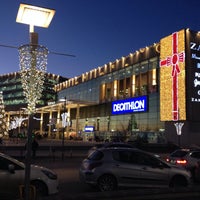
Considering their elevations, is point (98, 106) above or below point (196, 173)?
above

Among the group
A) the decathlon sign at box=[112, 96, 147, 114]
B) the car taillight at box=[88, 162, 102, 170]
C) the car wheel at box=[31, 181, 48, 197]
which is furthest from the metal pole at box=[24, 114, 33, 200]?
the decathlon sign at box=[112, 96, 147, 114]

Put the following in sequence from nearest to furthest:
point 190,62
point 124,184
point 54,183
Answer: point 54,183, point 124,184, point 190,62

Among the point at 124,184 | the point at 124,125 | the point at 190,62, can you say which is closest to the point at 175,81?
the point at 190,62

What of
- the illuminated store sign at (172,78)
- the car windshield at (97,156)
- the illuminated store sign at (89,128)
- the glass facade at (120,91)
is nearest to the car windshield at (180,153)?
the car windshield at (97,156)

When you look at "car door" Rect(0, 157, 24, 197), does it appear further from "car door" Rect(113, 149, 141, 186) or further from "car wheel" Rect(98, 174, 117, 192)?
"car door" Rect(113, 149, 141, 186)

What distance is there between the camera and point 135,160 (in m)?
13.1

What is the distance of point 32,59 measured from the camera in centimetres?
618

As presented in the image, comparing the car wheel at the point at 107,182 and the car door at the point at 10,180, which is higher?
the car door at the point at 10,180

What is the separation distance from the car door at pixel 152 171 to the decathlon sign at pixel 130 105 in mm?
51851

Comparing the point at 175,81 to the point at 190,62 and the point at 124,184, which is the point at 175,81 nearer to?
the point at 190,62

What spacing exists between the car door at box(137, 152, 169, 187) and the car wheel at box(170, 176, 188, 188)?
0.38 meters

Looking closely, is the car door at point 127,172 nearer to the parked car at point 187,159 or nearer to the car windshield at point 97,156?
the car windshield at point 97,156

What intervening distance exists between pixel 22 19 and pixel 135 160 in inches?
331

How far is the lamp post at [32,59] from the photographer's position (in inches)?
232
